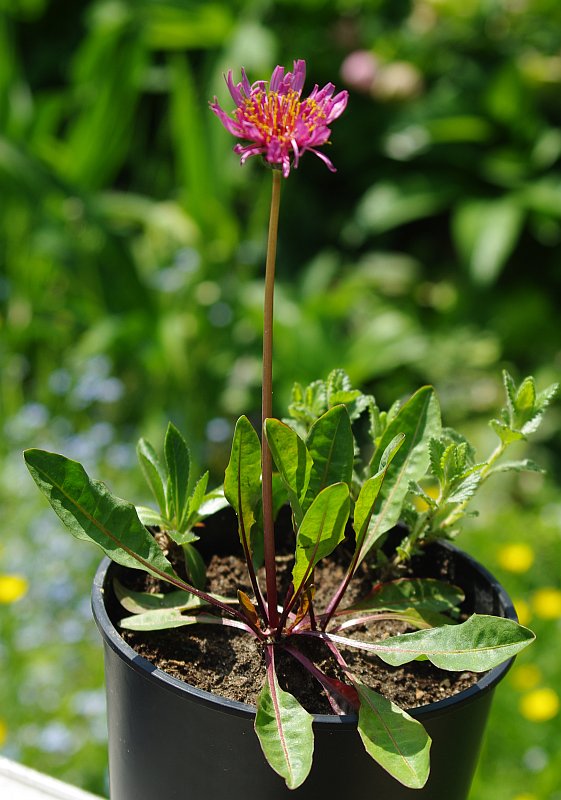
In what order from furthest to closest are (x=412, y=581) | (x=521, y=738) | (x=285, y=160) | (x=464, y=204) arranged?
(x=464, y=204)
(x=521, y=738)
(x=412, y=581)
(x=285, y=160)

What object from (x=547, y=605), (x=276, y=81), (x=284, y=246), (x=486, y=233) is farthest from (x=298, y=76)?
(x=284, y=246)

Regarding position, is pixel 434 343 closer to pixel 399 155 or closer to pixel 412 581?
pixel 399 155

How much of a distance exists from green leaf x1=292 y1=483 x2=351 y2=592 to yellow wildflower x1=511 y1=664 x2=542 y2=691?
3.97 ft

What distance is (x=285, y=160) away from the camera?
2.20 ft

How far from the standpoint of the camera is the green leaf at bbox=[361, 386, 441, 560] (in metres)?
0.82

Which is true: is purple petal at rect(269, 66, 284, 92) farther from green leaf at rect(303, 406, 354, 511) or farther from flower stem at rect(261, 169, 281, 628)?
green leaf at rect(303, 406, 354, 511)

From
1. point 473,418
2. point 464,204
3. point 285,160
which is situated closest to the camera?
point 285,160

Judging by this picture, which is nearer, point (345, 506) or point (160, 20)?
point (345, 506)

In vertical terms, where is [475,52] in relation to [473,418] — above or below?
above

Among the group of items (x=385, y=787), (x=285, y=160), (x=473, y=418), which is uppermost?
(x=285, y=160)

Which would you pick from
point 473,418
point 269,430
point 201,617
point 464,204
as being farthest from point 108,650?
point 464,204

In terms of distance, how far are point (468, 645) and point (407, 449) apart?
204mm

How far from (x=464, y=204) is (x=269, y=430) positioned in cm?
276

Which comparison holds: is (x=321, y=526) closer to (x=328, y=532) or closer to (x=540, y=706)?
(x=328, y=532)
